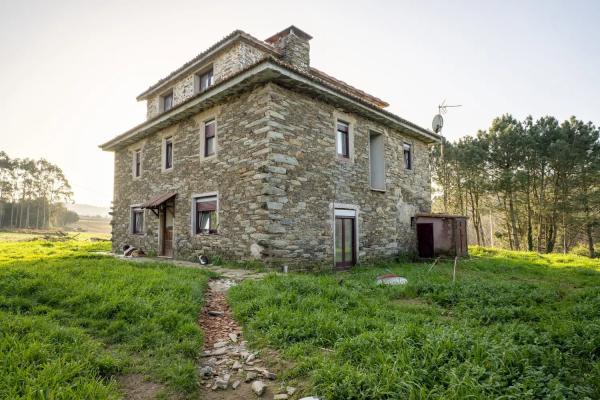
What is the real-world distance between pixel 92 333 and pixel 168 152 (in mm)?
Result: 9946

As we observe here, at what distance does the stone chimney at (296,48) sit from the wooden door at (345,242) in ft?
18.3

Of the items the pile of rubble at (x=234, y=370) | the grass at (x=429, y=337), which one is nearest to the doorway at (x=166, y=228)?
the grass at (x=429, y=337)

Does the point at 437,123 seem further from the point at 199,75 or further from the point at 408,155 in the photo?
the point at 199,75

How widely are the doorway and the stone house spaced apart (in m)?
0.05

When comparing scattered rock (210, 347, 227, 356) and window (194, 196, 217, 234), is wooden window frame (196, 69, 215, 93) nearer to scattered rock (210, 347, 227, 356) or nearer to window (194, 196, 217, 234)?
window (194, 196, 217, 234)

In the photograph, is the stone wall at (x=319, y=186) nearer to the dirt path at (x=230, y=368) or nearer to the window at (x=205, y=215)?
the window at (x=205, y=215)

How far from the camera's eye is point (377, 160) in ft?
40.5

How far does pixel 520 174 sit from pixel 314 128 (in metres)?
17.9

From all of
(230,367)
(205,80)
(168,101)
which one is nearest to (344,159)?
(205,80)

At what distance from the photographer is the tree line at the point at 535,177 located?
65.4ft

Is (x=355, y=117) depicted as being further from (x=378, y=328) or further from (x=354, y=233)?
(x=378, y=328)

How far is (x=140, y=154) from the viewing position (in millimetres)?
14203

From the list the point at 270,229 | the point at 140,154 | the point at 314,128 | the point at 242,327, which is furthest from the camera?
the point at 140,154

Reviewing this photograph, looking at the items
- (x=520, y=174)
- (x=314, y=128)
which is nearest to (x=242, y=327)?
(x=314, y=128)
